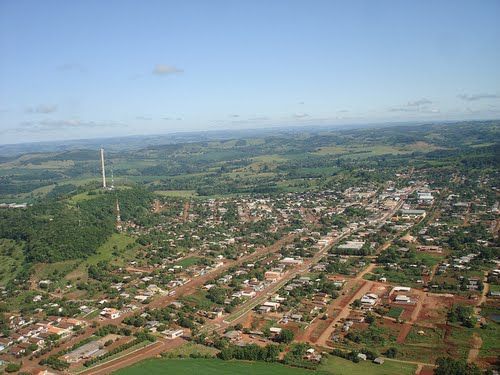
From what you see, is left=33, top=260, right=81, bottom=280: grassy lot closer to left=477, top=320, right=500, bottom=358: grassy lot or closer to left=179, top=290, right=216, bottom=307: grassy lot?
left=179, top=290, right=216, bottom=307: grassy lot

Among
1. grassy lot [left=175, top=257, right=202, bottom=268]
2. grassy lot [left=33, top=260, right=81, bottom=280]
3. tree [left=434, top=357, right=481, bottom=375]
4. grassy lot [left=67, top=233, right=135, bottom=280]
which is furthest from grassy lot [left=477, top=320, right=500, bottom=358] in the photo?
grassy lot [left=33, top=260, right=81, bottom=280]

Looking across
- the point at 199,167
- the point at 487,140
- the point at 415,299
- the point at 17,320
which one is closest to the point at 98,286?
the point at 17,320

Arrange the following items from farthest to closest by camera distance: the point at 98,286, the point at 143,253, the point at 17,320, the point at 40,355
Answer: the point at 143,253, the point at 98,286, the point at 17,320, the point at 40,355

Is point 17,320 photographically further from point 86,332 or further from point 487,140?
point 487,140

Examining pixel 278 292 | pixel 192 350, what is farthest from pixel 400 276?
pixel 192 350

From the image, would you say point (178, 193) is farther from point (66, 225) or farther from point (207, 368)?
point (207, 368)

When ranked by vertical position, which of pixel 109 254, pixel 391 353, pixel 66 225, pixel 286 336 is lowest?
pixel 391 353

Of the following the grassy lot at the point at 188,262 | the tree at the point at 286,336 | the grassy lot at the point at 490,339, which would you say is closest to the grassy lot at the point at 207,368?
the tree at the point at 286,336
